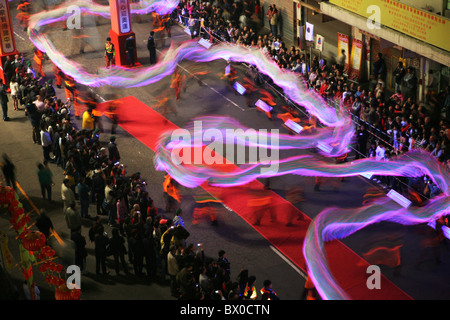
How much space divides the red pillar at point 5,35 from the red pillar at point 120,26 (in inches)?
166

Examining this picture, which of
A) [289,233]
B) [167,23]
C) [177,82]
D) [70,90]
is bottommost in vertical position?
[289,233]

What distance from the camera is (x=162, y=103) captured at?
2797 cm

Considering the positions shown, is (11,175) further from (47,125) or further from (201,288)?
(201,288)

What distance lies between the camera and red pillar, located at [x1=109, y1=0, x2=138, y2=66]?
3006 cm

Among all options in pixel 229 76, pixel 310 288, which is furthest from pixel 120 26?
pixel 310 288

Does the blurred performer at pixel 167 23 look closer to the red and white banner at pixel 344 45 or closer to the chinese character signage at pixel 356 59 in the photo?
the red and white banner at pixel 344 45

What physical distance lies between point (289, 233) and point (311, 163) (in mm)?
4220

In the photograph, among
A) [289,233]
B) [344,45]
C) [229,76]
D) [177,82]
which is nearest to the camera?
[289,233]

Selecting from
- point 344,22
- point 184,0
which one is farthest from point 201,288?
point 184,0

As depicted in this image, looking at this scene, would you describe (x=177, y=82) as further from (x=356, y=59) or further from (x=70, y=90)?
(x=356, y=59)

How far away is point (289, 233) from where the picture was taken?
64.2 ft

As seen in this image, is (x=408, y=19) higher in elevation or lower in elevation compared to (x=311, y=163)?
higher

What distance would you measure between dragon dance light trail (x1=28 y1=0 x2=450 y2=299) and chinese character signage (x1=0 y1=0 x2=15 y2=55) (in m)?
2.45

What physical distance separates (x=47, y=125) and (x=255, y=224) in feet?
26.2
